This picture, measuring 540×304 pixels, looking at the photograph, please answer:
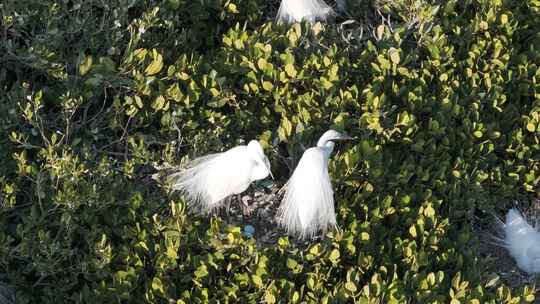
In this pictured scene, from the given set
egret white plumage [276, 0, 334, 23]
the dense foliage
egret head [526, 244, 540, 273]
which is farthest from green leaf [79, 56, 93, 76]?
egret head [526, 244, 540, 273]

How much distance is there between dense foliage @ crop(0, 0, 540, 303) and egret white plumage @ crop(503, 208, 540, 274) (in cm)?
11

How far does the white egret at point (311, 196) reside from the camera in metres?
2.94

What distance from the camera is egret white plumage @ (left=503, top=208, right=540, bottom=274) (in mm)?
3498

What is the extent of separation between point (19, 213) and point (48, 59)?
701 millimetres

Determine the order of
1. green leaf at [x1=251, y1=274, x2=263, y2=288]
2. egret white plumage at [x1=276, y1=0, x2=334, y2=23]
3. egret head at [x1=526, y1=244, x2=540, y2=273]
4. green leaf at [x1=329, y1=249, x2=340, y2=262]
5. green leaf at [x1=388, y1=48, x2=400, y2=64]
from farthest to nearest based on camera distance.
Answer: egret white plumage at [x1=276, y1=0, x2=334, y2=23] < green leaf at [x1=388, y1=48, x2=400, y2=64] < egret head at [x1=526, y1=244, x2=540, y2=273] < green leaf at [x1=329, y1=249, x2=340, y2=262] < green leaf at [x1=251, y1=274, x2=263, y2=288]

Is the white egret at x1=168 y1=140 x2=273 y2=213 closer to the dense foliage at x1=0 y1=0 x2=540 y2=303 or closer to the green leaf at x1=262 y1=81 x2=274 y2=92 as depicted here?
the dense foliage at x1=0 y1=0 x2=540 y2=303

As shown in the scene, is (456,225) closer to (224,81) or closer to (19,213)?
(224,81)

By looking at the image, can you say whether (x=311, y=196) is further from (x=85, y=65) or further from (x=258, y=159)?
(x=85, y=65)

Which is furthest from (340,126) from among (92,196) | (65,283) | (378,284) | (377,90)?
(65,283)

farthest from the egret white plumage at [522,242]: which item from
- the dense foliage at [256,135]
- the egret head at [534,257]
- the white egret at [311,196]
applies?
the white egret at [311,196]

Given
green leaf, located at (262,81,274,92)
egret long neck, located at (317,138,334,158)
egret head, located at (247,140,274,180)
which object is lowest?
egret head, located at (247,140,274,180)

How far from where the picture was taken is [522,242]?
11.6 feet

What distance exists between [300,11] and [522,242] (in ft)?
5.27

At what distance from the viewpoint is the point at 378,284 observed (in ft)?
9.32
